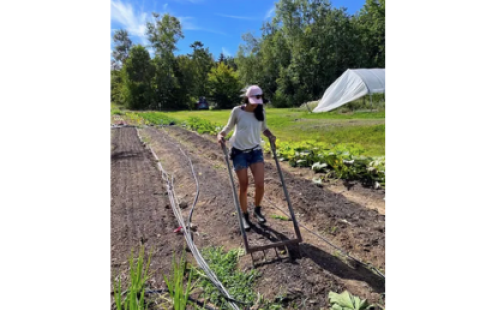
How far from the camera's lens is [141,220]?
2736 millimetres

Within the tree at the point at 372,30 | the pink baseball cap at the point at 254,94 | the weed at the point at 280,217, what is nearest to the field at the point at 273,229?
the weed at the point at 280,217

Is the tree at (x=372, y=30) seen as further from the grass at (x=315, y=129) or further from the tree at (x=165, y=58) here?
the tree at (x=165, y=58)

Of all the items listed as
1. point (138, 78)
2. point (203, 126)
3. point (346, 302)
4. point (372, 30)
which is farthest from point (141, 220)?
point (203, 126)

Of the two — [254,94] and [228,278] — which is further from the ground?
[254,94]

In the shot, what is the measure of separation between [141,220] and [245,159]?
3.96 ft

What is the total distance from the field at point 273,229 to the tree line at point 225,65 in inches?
11.2

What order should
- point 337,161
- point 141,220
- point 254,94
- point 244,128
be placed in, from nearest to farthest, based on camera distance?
1. point 254,94
2. point 244,128
3. point 141,220
4. point 337,161

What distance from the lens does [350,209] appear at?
2.76m

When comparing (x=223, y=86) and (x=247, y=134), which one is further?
(x=223, y=86)

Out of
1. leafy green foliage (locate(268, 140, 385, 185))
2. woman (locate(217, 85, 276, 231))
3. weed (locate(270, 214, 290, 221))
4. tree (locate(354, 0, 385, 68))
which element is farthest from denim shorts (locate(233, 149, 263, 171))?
tree (locate(354, 0, 385, 68))

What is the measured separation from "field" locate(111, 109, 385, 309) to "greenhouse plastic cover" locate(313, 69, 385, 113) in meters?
2.09

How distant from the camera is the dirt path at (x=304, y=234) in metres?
1.72

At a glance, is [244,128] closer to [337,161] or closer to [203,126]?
[337,161]

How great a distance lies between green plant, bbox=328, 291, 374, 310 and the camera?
5.02 ft
